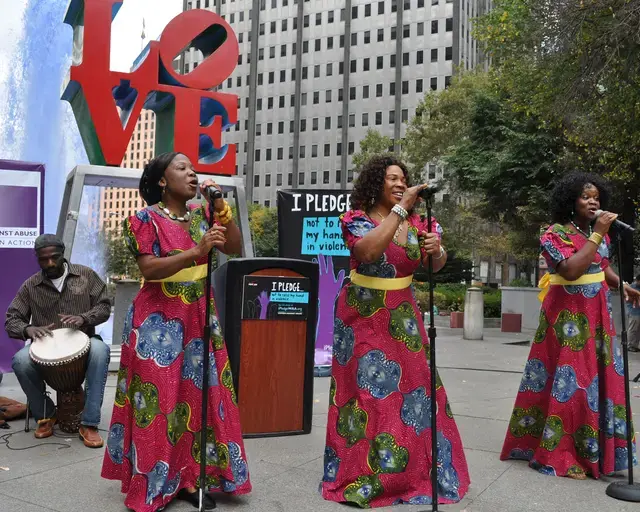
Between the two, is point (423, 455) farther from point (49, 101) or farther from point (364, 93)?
point (364, 93)

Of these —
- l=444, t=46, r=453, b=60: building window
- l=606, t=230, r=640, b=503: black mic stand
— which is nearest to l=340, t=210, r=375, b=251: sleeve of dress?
l=606, t=230, r=640, b=503: black mic stand

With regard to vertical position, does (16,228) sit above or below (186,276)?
above

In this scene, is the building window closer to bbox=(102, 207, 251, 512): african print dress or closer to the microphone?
the microphone

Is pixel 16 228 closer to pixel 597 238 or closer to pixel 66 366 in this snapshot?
pixel 66 366

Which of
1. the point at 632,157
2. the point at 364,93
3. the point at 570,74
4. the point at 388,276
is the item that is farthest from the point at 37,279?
the point at 364,93

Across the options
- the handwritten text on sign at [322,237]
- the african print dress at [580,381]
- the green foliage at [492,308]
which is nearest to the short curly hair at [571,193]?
the african print dress at [580,381]

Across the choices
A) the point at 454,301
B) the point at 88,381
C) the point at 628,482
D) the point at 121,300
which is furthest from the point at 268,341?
the point at 454,301

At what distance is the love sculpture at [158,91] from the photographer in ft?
29.7

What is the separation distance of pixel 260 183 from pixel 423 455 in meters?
85.8

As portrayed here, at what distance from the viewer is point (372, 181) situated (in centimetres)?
418

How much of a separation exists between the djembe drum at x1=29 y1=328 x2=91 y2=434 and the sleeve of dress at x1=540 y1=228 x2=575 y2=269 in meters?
3.54

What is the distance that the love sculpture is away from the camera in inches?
→ 356

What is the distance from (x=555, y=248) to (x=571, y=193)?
45 cm

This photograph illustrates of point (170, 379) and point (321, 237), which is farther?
point (321, 237)
